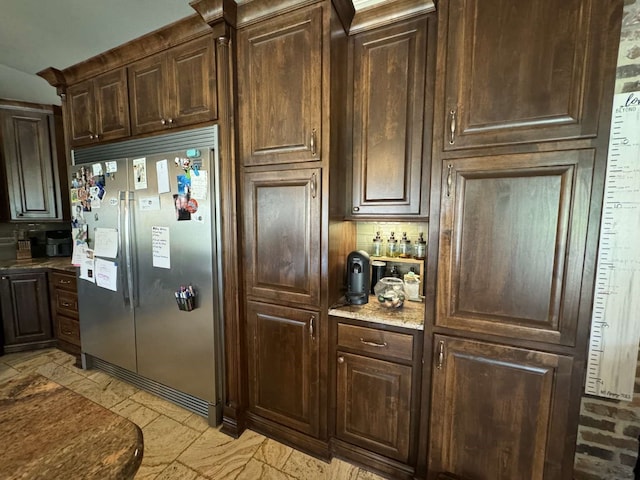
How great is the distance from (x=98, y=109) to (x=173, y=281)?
4.73ft

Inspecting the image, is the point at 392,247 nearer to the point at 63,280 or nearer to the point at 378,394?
the point at 378,394

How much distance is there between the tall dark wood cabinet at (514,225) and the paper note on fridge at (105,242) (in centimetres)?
220

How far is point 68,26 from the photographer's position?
2.03 metres

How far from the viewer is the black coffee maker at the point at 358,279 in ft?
5.25

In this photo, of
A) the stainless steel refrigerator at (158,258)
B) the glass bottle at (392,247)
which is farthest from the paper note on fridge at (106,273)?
the glass bottle at (392,247)

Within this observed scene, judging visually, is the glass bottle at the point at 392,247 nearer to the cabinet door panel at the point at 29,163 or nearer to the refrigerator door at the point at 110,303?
the refrigerator door at the point at 110,303

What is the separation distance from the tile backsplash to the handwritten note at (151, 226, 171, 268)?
1.29 meters

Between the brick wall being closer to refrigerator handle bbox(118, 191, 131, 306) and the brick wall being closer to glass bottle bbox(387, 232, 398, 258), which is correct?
glass bottle bbox(387, 232, 398, 258)

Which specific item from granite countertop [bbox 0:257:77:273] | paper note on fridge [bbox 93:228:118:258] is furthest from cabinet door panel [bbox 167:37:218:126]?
granite countertop [bbox 0:257:77:273]

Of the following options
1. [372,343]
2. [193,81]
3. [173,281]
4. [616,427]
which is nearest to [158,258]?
[173,281]

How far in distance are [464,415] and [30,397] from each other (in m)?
1.62

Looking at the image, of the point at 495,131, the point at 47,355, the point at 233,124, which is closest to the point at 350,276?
the point at 495,131

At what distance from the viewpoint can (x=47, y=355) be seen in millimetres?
2748

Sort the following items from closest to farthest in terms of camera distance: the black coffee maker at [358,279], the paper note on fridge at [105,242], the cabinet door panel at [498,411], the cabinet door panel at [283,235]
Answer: the cabinet door panel at [498,411] < the cabinet door panel at [283,235] < the black coffee maker at [358,279] < the paper note on fridge at [105,242]
